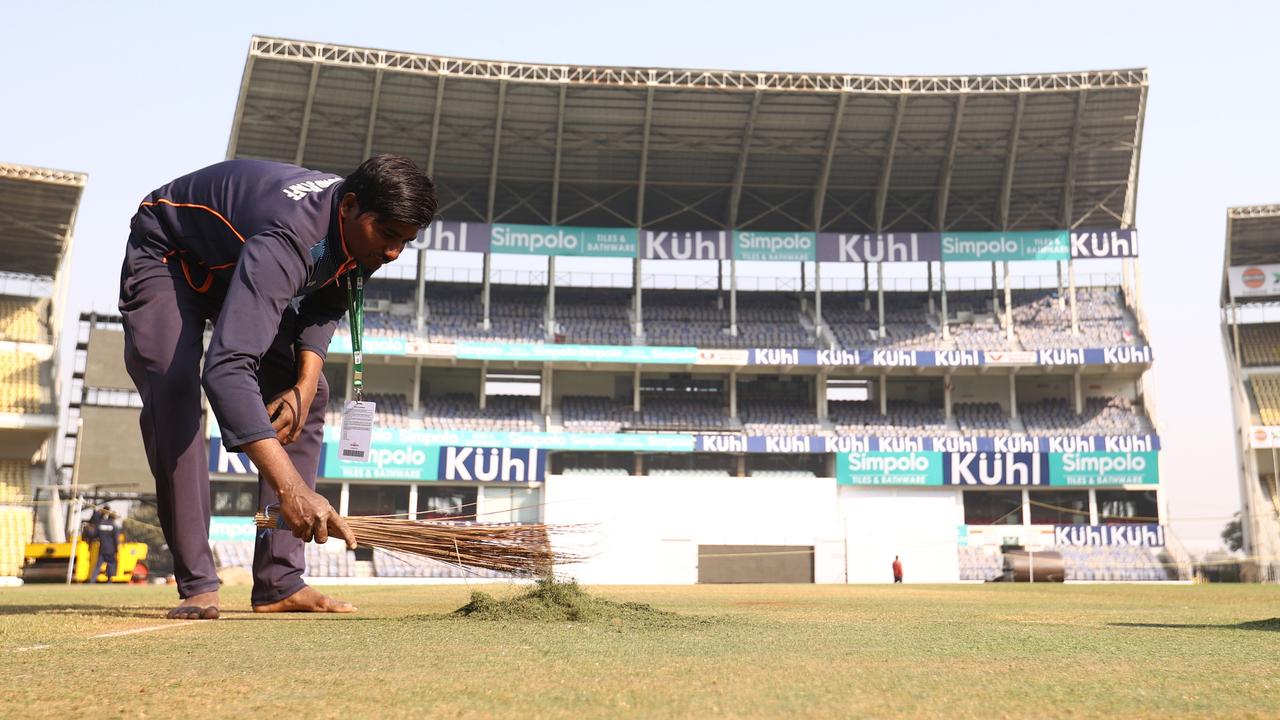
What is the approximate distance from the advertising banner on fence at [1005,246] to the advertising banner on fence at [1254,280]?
6.09 meters

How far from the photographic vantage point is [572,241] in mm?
37000

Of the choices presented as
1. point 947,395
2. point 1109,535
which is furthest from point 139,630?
point 947,395

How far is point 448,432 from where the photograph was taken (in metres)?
34.9

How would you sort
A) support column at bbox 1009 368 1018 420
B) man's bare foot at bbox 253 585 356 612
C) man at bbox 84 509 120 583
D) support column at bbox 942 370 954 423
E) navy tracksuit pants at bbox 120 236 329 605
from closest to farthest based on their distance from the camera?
1. navy tracksuit pants at bbox 120 236 329 605
2. man's bare foot at bbox 253 585 356 612
3. man at bbox 84 509 120 583
4. support column at bbox 1009 368 1018 420
5. support column at bbox 942 370 954 423

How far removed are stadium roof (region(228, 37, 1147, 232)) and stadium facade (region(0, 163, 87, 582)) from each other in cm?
570

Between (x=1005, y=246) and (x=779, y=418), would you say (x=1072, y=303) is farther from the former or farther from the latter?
(x=779, y=418)

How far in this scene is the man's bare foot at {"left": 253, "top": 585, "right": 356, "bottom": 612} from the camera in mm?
5766

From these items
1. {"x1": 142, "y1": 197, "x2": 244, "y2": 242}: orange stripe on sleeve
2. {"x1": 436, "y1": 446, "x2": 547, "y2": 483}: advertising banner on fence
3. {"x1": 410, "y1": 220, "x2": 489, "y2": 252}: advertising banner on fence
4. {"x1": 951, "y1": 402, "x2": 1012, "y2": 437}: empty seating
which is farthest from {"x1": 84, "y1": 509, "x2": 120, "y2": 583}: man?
{"x1": 951, "y1": 402, "x2": 1012, "y2": 437}: empty seating

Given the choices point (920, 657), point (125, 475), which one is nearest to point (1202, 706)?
point (920, 657)

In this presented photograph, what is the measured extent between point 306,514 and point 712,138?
32950 millimetres

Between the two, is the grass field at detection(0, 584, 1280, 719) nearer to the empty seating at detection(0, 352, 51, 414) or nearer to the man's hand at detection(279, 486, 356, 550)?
the man's hand at detection(279, 486, 356, 550)

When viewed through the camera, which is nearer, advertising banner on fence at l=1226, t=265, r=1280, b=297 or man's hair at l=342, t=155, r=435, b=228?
man's hair at l=342, t=155, r=435, b=228

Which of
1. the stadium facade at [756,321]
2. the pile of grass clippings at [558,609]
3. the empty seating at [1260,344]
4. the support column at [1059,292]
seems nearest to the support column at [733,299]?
the stadium facade at [756,321]

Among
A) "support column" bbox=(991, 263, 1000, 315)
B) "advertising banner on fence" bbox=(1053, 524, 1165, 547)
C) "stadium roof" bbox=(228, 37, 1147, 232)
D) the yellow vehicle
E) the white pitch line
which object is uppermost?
"stadium roof" bbox=(228, 37, 1147, 232)
